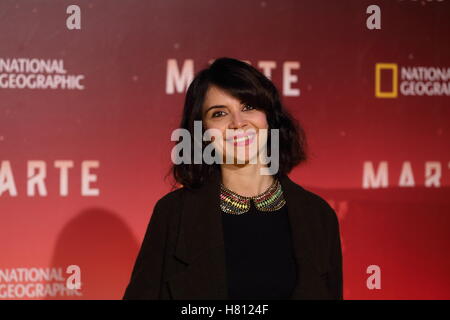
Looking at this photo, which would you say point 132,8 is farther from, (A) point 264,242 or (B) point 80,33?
(A) point 264,242

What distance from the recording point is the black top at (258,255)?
1355 millimetres

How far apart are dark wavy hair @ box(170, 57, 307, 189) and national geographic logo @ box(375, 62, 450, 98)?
1.20 metres

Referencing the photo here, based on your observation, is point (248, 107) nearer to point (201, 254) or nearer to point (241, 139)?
point (241, 139)

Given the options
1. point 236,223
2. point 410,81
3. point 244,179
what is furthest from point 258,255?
point 410,81

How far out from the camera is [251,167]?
1.54 m

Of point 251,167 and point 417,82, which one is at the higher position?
point 417,82

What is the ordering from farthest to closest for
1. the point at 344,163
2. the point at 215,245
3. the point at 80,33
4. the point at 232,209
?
the point at 344,163 → the point at 80,33 → the point at 232,209 → the point at 215,245

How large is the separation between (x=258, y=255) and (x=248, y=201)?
169 mm

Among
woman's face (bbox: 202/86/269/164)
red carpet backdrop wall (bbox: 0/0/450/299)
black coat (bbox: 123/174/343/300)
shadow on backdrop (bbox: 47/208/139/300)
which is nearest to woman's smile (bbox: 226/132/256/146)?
woman's face (bbox: 202/86/269/164)

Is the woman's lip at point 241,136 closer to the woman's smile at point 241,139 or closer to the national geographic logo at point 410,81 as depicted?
the woman's smile at point 241,139

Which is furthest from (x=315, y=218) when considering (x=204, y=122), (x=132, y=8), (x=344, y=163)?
(x=132, y=8)

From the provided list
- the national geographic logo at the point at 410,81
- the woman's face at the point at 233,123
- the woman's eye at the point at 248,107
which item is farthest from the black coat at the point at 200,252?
the national geographic logo at the point at 410,81

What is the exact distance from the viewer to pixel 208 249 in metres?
→ 1.38

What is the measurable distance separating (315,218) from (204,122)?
40cm
